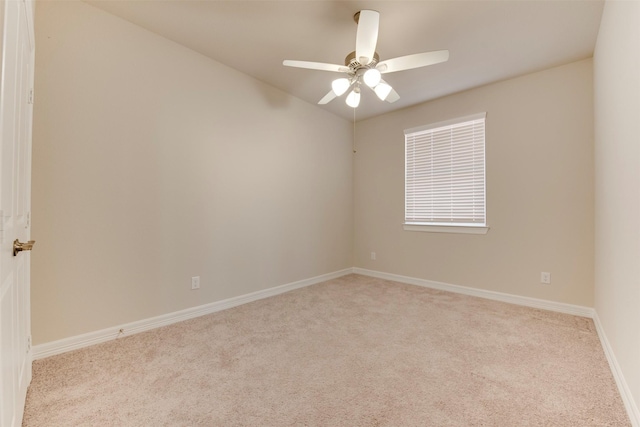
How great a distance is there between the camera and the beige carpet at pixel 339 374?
1.41 meters

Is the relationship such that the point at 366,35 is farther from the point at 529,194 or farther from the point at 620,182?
the point at 529,194

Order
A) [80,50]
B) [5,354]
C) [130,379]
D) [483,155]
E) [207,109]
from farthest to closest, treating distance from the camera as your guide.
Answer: [483,155] < [207,109] < [80,50] < [130,379] < [5,354]

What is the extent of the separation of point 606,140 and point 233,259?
11.0 ft

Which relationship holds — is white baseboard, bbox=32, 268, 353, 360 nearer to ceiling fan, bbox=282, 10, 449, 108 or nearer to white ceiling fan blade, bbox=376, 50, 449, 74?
ceiling fan, bbox=282, 10, 449, 108

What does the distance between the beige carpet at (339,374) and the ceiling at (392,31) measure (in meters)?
2.48

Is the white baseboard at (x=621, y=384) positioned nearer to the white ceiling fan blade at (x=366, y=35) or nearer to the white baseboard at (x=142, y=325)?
the white ceiling fan blade at (x=366, y=35)

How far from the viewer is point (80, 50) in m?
2.10

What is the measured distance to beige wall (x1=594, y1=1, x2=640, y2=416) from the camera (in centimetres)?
139

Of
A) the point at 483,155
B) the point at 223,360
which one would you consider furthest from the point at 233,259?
the point at 483,155

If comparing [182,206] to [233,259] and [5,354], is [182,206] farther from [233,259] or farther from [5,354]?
[5,354]

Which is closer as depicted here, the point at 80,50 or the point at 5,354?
the point at 5,354

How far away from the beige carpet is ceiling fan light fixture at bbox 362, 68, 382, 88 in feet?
6.41

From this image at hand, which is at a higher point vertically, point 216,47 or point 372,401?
point 216,47

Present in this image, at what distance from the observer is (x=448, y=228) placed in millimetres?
3656
